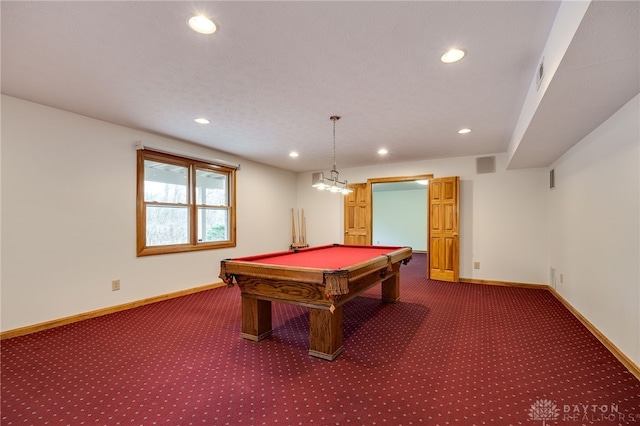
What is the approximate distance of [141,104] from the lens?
3.12m

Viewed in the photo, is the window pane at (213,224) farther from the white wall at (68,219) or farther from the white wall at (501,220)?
the white wall at (501,220)

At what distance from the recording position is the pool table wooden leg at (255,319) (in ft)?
9.30

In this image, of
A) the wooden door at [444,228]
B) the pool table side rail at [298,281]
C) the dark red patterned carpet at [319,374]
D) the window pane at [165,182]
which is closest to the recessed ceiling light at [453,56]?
the pool table side rail at [298,281]

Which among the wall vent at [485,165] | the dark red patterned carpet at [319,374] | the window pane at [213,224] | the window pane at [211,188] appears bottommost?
the dark red patterned carpet at [319,374]

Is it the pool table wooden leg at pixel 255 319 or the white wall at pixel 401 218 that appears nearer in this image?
the pool table wooden leg at pixel 255 319

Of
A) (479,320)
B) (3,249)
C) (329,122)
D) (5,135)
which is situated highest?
(329,122)

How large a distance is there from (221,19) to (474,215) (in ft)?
16.7

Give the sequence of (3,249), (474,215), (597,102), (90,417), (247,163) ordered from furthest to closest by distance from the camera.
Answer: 1. (247,163)
2. (474,215)
3. (3,249)
4. (597,102)
5. (90,417)

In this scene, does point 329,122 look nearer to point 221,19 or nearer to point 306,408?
point 221,19

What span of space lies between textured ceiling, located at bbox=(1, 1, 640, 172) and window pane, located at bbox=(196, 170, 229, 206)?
1.21 metres

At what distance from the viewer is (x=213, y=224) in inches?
206

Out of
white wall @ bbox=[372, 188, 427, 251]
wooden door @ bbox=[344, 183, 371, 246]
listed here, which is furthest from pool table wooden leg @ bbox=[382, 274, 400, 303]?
white wall @ bbox=[372, 188, 427, 251]

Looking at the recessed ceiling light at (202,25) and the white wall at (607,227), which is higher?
the recessed ceiling light at (202,25)

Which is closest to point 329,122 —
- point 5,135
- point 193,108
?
point 193,108
